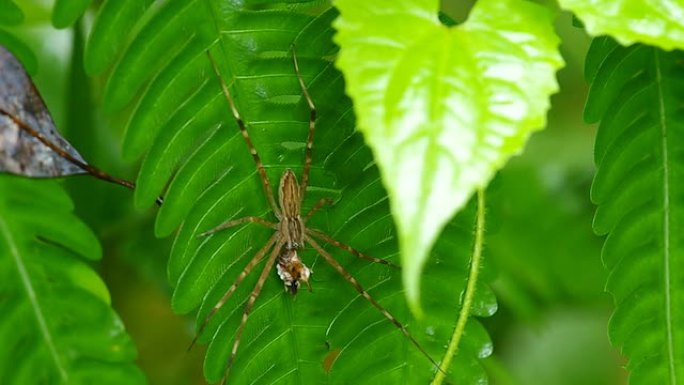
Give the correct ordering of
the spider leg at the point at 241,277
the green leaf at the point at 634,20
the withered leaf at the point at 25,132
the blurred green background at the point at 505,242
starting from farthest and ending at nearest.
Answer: the blurred green background at the point at 505,242, the spider leg at the point at 241,277, the withered leaf at the point at 25,132, the green leaf at the point at 634,20

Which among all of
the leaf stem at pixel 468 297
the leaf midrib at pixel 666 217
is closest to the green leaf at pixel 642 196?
the leaf midrib at pixel 666 217

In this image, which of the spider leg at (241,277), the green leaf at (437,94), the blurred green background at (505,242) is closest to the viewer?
the green leaf at (437,94)

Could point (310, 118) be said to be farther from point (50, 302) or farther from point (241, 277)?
point (50, 302)

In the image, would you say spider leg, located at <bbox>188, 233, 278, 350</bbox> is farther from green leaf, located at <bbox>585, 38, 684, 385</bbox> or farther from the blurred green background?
the blurred green background

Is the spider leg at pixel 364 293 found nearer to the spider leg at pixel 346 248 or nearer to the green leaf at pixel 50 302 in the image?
the spider leg at pixel 346 248

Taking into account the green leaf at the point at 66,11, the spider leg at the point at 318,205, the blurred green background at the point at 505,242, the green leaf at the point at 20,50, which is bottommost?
the blurred green background at the point at 505,242

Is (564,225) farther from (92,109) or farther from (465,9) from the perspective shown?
(92,109)

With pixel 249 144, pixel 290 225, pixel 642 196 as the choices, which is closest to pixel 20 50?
pixel 249 144
